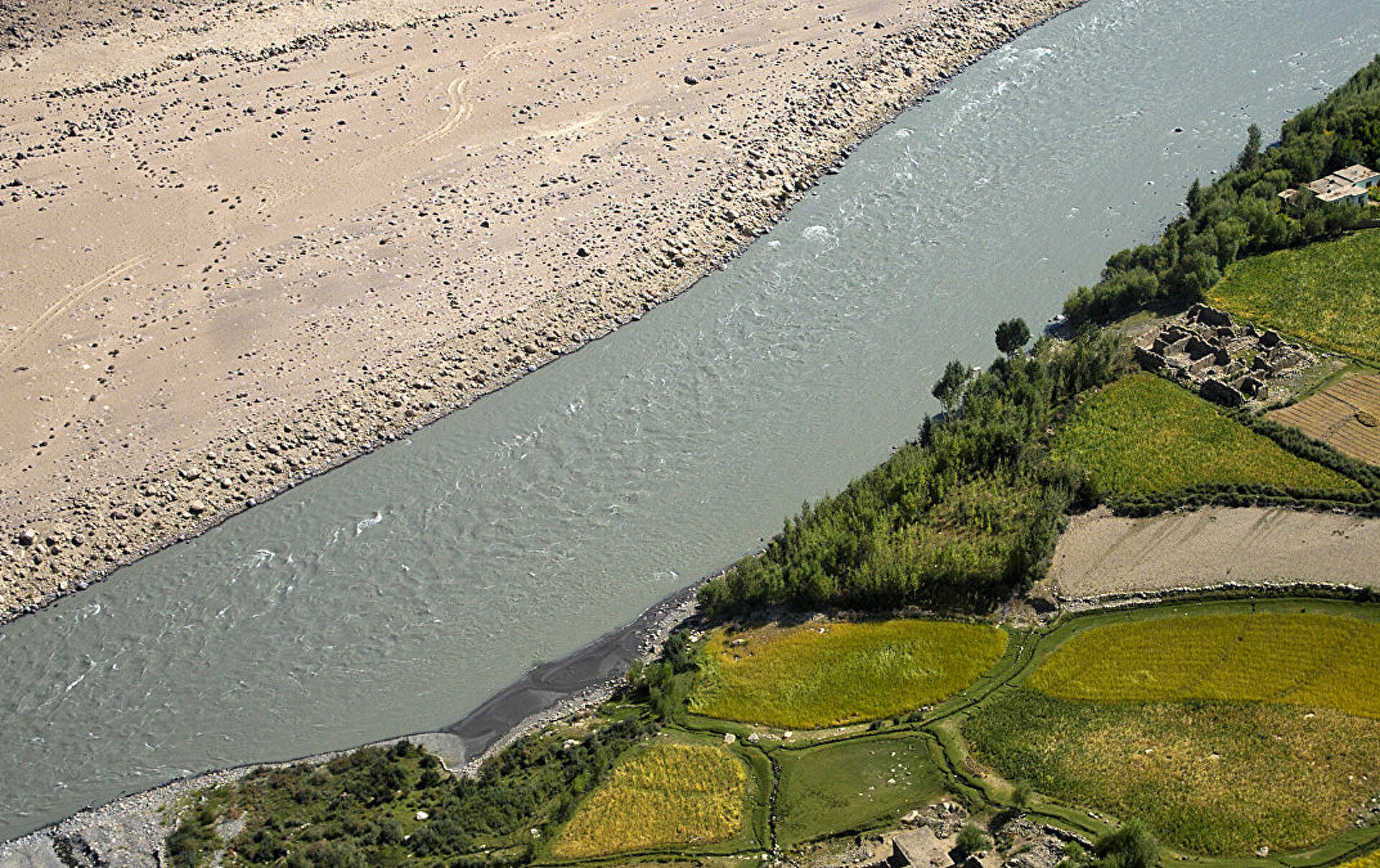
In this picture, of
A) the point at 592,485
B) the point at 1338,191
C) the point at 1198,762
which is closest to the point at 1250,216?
the point at 1338,191

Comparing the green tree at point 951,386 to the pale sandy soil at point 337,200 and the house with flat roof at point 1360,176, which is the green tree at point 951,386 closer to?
the pale sandy soil at point 337,200

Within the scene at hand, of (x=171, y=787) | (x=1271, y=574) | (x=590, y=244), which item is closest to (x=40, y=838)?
(x=171, y=787)

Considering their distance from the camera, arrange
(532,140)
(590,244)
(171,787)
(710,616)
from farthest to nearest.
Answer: (532,140) < (590,244) < (710,616) < (171,787)

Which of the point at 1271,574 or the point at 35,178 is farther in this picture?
the point at 35,178

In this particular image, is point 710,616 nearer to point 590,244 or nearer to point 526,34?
point 590,244

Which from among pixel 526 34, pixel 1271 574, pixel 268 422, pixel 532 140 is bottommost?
pixel 1271 574

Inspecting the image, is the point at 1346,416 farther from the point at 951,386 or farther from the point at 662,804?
the point at 662,804

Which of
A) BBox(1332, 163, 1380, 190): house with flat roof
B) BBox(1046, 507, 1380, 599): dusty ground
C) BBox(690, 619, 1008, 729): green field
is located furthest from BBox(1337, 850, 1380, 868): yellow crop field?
BBox(1332, 163, 1380, 190): house with flat roof
